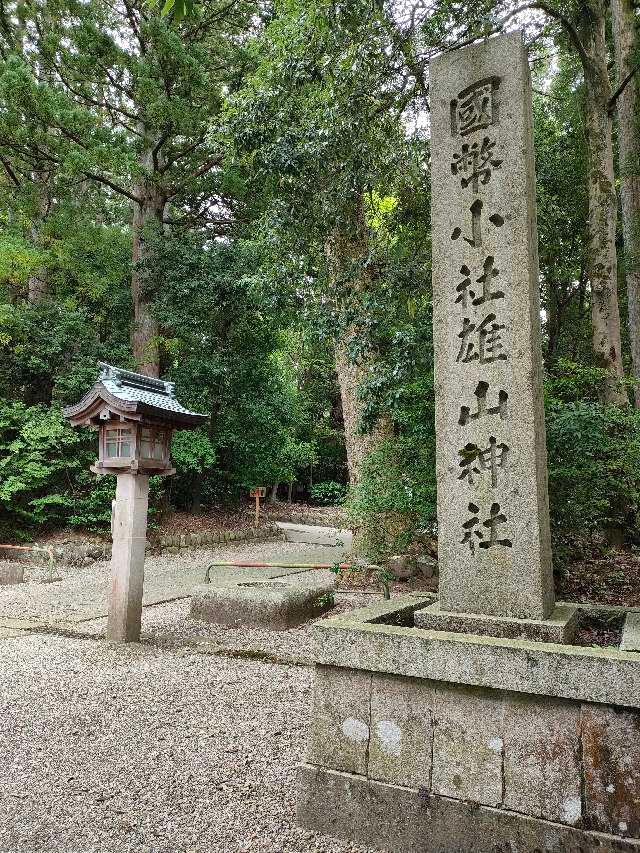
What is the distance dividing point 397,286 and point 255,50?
531 centimetres

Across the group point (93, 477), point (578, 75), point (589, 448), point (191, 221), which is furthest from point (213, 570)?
point (578, 75)

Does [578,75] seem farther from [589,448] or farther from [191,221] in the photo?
[589,448]

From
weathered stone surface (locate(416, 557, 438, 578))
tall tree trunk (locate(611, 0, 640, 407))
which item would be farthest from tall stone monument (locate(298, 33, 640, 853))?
tall tree trunk (locate(611, 0, 640, 407))

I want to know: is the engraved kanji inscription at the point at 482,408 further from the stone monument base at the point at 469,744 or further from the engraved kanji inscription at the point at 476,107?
the engraved kanji inscription at the point at 476,107

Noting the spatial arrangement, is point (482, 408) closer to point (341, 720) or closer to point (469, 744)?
point (469, 744)

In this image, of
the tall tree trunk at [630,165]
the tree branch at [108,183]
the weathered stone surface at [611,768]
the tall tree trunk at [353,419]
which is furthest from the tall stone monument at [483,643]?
the tree branch at [108,183]

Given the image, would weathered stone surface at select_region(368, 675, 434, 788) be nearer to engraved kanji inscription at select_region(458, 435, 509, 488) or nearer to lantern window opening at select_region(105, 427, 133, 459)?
engraved kanji inscription at select_region(458, 435, 509, 488)

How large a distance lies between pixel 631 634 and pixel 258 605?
15.4 ft

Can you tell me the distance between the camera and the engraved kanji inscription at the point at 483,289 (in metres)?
3.00

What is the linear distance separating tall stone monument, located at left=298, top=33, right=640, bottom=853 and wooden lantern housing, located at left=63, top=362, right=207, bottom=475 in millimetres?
3543

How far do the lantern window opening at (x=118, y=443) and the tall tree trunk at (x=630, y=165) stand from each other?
332 inches

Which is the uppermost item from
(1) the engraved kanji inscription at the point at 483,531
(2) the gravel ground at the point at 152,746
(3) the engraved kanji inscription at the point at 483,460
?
(3) the engraved kanji inscription at the point at 483,460

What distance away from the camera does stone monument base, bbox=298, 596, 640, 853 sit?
229 cm

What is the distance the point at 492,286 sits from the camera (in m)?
3.01
